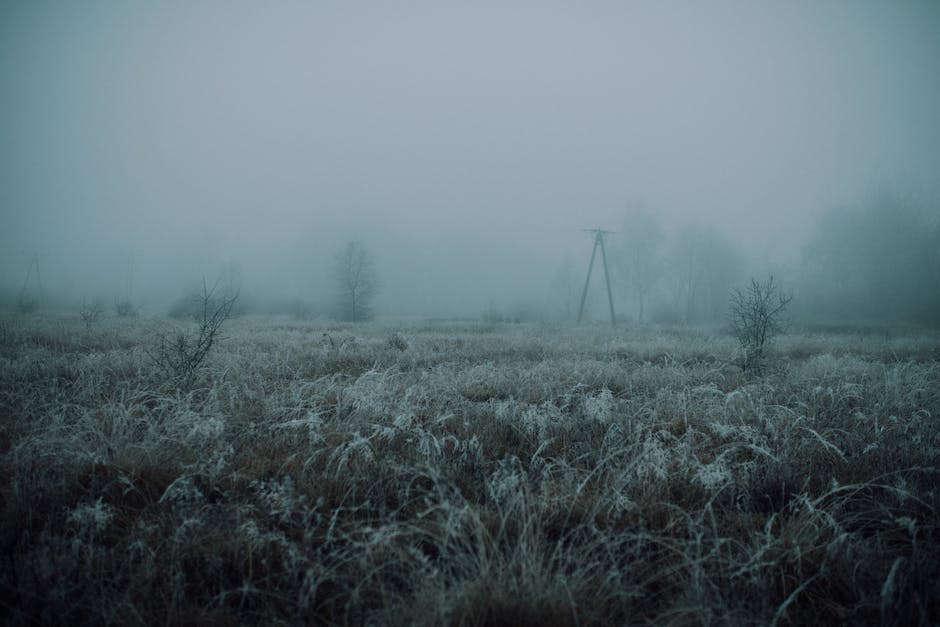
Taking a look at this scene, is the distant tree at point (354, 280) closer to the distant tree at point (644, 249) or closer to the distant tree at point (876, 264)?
the distant tree at point (644, 249)

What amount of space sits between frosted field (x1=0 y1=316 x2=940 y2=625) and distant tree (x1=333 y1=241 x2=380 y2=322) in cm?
2522

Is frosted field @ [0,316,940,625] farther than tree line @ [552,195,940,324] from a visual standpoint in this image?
No

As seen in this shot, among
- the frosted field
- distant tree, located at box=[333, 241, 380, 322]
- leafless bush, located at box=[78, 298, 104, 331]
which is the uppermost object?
distant tree, located at box=[333, 241, 380, 322]

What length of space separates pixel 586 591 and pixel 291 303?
Answer: 38046mm

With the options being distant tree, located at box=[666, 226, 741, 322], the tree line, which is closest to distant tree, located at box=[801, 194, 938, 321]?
the tree line

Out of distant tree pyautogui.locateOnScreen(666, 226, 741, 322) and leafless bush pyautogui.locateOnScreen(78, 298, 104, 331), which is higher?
distant tree pyautogui.locateOnScreen(666, 226, 741, 322)

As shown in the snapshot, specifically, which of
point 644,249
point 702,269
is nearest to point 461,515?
point 644,249

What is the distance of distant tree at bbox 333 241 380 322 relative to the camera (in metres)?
29.0

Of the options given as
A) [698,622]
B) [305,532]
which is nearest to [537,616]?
[698,622]

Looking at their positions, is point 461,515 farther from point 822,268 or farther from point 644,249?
point 822,268

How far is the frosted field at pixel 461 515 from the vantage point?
60.9 inches

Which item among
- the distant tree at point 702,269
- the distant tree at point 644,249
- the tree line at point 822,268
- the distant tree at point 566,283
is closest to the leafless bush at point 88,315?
the tree line at point 822,268

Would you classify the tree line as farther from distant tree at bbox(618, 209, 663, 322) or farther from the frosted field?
the frosted field

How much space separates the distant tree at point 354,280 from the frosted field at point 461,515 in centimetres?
2522
